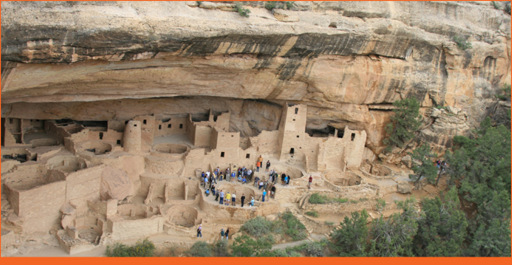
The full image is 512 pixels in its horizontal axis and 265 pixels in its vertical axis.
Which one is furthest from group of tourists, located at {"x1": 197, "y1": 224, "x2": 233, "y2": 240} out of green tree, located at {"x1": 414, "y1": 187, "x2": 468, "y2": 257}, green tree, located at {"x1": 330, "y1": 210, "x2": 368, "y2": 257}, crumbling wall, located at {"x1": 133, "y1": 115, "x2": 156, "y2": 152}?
green tree, located at {"x1": 414, "y1": 187, "x2": 468, "y2": 257}

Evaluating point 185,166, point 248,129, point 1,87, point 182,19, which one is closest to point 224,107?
point 248,129

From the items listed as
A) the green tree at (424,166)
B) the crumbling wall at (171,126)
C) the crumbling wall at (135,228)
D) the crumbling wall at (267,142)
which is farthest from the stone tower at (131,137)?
the green tree at (424,166)

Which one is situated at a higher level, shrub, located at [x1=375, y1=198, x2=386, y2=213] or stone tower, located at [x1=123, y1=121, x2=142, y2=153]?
stone tower, located at [x1=123, y1=121, x2=142, y2=153]

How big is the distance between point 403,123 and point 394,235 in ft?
23.0

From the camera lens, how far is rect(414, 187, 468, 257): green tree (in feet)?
61.3

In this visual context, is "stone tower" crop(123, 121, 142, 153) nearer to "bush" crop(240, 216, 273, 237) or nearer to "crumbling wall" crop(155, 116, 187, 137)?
"crumbling wall" crop(155, 116, 187, 137)

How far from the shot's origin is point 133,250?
17266 mm

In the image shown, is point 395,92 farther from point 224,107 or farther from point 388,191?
point 224,107

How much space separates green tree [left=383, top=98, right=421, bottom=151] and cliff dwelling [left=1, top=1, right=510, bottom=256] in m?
0.51

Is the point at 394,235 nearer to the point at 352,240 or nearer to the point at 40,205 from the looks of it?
the point at 352,240

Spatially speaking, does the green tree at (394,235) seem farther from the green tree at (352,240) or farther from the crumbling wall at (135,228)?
the crumbling wall at (135,228)

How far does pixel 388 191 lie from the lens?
2298 centimetres

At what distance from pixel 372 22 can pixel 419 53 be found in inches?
148

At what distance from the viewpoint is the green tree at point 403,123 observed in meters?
23.8
